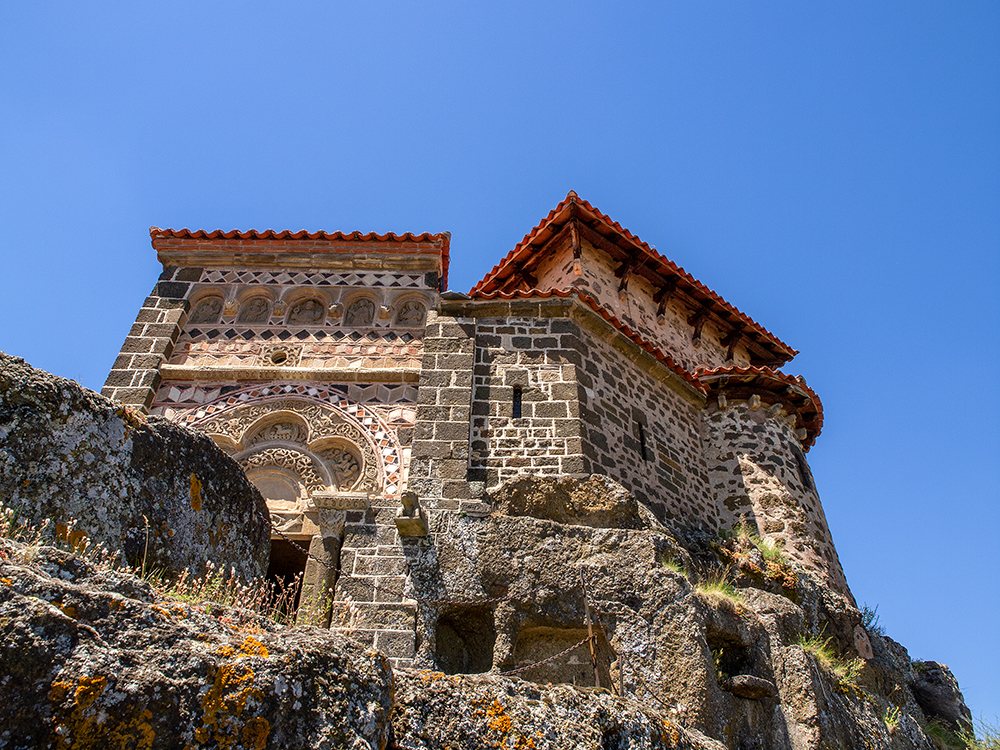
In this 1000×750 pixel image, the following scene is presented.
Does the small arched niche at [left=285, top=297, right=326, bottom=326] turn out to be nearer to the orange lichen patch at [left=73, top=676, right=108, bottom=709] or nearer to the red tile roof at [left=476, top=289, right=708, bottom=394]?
the red tile roof at [left=476, top=289, right=708, bottom=394]

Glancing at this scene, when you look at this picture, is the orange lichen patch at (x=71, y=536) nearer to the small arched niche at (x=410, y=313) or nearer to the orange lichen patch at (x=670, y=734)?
the orange lichen patch at (x=670, y=734)

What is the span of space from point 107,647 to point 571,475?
19.6 feet

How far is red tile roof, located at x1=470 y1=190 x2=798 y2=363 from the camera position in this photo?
523 inches

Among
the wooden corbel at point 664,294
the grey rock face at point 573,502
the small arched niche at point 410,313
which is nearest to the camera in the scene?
the grey rock face at point 573,502

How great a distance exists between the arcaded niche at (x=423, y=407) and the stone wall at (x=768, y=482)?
3cm

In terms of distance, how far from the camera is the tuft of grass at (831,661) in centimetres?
751

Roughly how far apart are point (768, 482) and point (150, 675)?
9.60 m

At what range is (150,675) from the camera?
9.52 ft

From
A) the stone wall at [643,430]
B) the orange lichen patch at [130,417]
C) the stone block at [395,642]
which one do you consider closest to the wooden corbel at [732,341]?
the stone wall at [643,430]

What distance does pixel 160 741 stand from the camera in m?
2.78

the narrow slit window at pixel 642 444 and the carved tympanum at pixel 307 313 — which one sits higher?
the carved tympanum at pixel 307 313

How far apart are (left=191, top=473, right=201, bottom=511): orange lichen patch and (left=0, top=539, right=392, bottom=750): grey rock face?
5.44ft

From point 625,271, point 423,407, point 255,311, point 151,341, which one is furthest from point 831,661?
point 151,341

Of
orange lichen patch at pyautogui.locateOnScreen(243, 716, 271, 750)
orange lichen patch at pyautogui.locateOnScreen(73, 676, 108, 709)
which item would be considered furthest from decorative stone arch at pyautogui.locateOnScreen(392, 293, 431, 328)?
orange lichen patch at pyautogui.locateOnScreen(73, 676, 108, 709)
